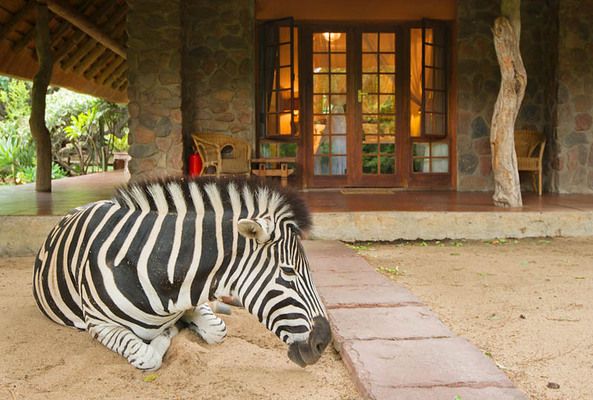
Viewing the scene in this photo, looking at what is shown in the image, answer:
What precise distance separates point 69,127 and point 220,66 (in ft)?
36.1

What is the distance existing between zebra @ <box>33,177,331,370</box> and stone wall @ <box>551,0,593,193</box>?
21.5 feet

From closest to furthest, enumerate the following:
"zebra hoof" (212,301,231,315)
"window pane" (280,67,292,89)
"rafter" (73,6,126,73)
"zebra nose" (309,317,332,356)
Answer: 1. "zebra nose" (309,317,332,356)
2. "zebra hoof" (212,301,231,315)
3. "window pane" (280,67,292,89)
4. "rafter" (73,6,126,73)

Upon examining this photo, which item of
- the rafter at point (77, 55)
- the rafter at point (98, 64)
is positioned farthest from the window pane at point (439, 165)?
the rafter at point (98, 64)

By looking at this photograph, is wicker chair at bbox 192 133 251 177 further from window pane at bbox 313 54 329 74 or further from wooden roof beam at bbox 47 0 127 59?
wooden roof beam at bbox 47 0 127 59

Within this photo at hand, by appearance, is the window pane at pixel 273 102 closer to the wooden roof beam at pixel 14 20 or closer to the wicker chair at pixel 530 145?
the wicker chair at pixel 530 145

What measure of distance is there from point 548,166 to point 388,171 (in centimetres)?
203

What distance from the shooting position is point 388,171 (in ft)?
28.7

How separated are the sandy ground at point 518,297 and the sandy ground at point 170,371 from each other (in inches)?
30.1

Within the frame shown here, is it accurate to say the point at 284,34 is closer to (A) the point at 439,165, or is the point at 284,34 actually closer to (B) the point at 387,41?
(B) the point at 387,41

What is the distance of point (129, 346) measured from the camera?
2.49m

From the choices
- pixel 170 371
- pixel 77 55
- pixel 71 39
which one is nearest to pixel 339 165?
pixel 71 39

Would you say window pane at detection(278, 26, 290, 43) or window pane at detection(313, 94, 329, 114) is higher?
window pane at detection(278, 26, 290, 43)

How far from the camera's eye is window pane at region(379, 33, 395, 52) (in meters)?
8.59

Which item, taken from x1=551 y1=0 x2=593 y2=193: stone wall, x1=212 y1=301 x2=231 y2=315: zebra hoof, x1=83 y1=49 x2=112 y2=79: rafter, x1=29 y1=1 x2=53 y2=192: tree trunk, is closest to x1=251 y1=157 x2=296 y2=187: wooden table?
x1=29 y1=1 x2=53 y2=192: tree trunk
